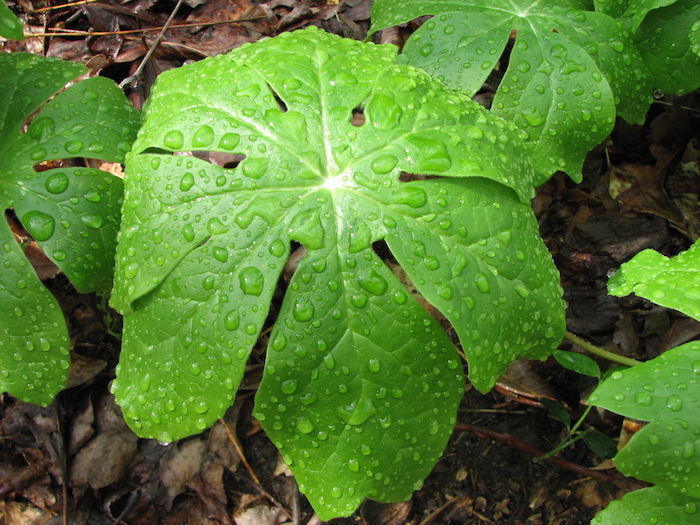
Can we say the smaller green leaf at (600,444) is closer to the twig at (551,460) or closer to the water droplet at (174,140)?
the twig at (551,460)

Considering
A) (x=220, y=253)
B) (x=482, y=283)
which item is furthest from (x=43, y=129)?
(x=482, y=283)

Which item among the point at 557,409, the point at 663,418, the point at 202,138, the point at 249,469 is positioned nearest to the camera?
the point at 663,418

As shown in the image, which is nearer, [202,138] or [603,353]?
[202,138]

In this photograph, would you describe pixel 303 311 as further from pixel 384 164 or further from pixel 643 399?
pixel 643 399

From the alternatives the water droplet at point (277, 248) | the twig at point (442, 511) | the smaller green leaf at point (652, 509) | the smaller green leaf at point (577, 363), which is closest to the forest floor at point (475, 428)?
the twig at point (442, 511)

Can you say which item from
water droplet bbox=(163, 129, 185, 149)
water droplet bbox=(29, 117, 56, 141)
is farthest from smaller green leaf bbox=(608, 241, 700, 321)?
water droplet bbox=(29, 117, 56, 141)

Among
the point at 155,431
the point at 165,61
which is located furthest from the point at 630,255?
the point at 165,61

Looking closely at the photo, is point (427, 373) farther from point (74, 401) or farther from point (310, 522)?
point (74, 401)
